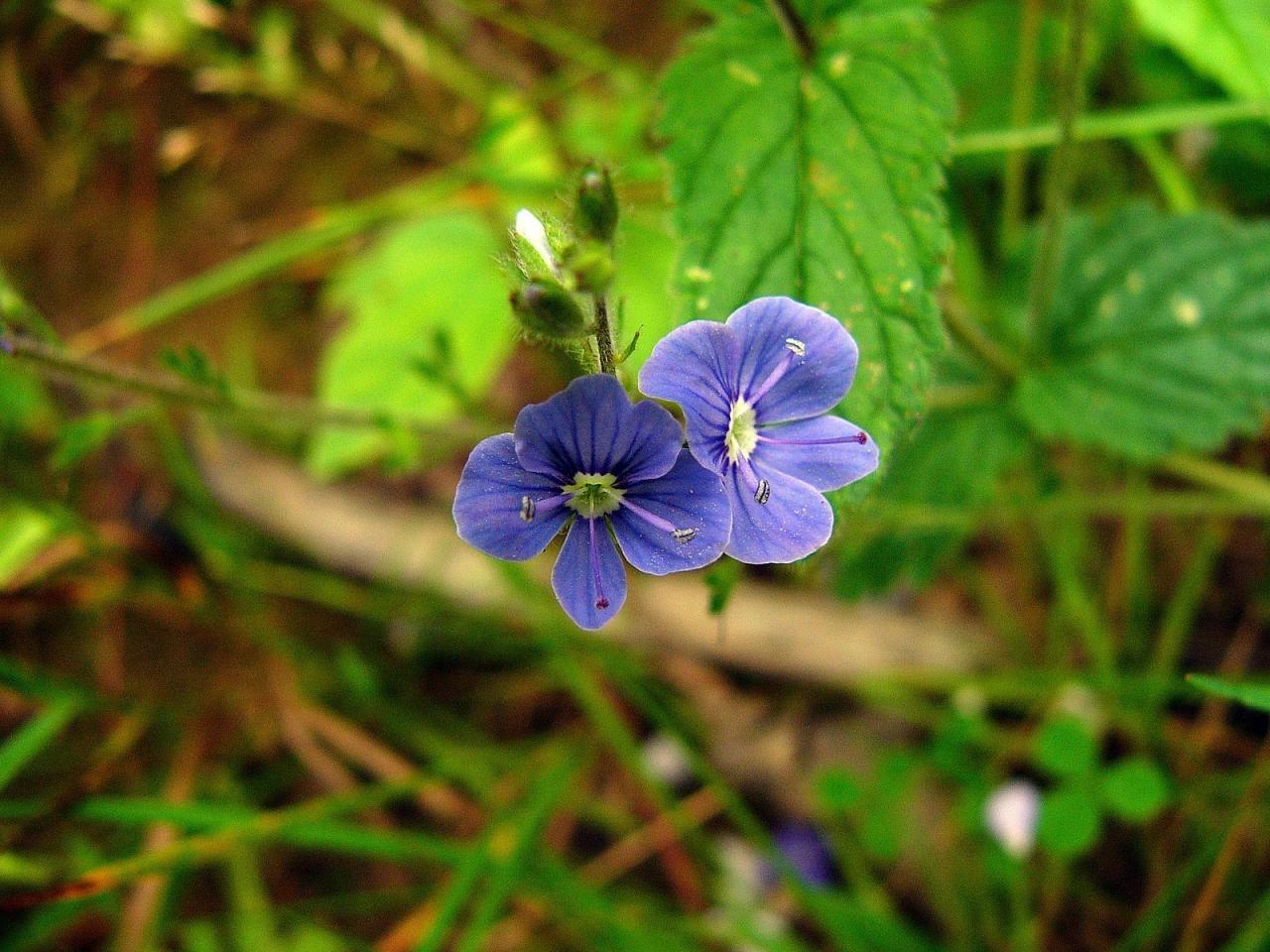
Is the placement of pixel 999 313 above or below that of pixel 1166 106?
below

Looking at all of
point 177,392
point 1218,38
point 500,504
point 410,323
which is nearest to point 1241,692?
point 500,504

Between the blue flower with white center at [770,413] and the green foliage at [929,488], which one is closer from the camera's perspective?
the blue flower with white center at [770,413]

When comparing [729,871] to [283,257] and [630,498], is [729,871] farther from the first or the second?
[283,257]

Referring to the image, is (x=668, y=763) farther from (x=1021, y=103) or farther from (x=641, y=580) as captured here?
(x=1021, y=103)

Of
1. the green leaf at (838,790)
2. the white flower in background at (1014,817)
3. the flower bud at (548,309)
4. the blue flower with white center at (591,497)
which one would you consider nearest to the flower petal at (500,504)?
the blue flower with white center at (591,497)

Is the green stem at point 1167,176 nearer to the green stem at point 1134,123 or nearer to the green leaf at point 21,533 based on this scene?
the green stem at point 1134,123

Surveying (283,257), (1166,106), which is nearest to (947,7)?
(1166,106)
